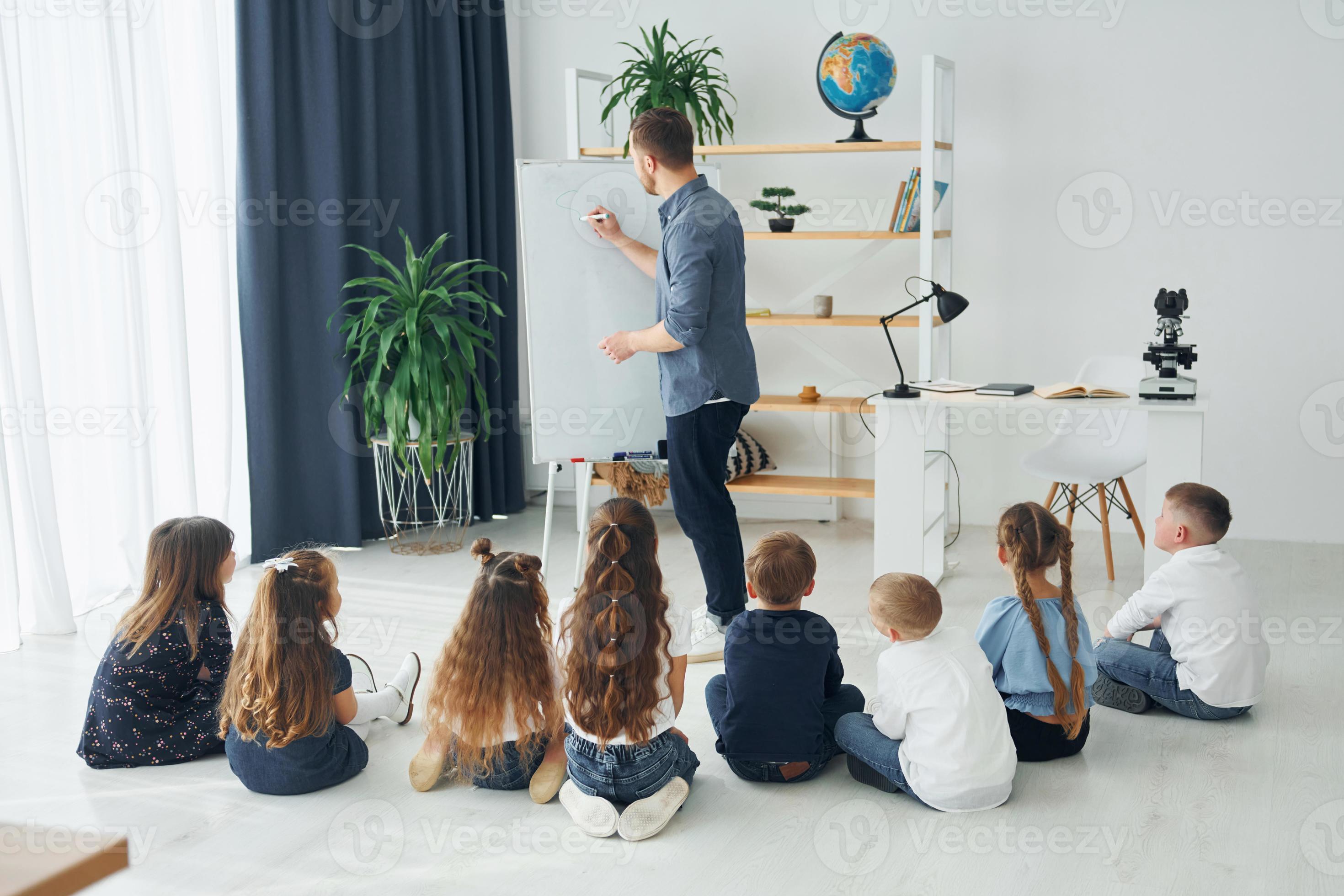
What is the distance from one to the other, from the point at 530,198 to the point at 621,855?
76.8 inches

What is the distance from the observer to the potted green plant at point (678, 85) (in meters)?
4.33

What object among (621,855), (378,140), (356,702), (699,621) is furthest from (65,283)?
(621,855)

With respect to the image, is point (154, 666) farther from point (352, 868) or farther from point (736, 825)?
point (736, 825)

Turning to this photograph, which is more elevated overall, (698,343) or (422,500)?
(698,343)

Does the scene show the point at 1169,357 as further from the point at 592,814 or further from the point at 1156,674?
the point at 592,814

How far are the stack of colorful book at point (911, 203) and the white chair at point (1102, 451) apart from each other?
791 millimetres

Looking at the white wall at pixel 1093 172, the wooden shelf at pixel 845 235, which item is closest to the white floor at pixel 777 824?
the white wall at pixel 1093 172

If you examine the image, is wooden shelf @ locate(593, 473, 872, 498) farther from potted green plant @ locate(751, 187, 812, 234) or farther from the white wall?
potted green plant @ locate(751, 187, 812, 234)

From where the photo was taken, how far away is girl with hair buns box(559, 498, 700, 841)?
217cm

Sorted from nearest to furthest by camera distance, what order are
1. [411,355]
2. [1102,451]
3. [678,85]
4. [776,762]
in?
[776,762], [1102,451], [411,355], [678,85]

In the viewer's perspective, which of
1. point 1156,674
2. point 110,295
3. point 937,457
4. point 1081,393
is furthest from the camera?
point 937,457

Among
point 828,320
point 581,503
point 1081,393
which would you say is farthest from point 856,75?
point 581,503

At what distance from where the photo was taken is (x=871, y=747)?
2.33 m

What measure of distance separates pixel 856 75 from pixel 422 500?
238 centimetres
